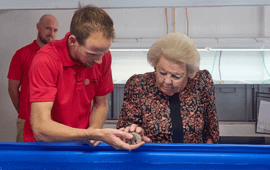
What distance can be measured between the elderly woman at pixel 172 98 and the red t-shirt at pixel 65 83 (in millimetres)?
181

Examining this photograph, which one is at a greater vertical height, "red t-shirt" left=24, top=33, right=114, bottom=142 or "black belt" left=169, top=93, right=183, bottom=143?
"red t-shirt" left=24, top=33, right=114, bottom=142

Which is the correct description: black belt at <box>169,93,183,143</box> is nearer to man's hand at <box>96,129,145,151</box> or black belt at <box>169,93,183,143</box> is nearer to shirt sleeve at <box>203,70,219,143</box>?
shirt sleeve at <box>203,70,219,143</box>

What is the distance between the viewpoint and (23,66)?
2.10 m

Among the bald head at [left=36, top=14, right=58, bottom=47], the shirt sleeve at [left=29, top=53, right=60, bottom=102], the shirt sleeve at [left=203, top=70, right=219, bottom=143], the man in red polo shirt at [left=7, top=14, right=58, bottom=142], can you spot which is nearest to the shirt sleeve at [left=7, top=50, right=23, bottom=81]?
the man in red polo shirt at [left=7, top=14, right=58, bottom=142]

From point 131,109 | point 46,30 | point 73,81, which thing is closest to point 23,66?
point 46,30

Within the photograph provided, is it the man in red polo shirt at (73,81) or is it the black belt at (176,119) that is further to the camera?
the black belt at (176,119)

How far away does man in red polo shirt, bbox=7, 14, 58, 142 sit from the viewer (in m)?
2.09

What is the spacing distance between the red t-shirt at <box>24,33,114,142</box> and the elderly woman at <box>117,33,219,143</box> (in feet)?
0.60

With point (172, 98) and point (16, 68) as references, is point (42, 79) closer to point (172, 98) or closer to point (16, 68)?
point (172, 98)

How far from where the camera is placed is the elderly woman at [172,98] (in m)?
1.19

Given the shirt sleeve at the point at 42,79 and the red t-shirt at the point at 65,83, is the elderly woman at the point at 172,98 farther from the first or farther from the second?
the shirt sleeve at the point at 42,79

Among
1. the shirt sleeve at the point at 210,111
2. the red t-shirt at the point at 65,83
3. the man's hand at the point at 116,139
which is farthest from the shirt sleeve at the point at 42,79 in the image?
the shirt sleeve at the point at 210,111

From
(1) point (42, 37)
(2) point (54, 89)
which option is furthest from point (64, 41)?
(1) point (42, 37)

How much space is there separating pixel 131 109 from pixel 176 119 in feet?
0.78
